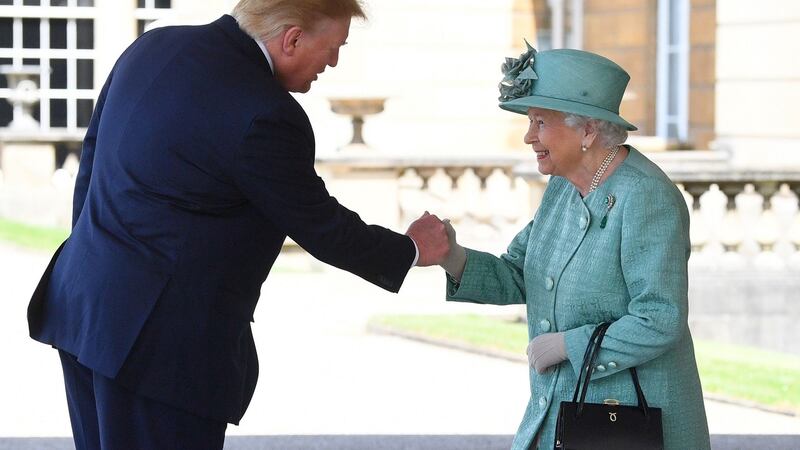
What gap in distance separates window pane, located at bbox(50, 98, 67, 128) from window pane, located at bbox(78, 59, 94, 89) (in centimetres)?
Answer: 37

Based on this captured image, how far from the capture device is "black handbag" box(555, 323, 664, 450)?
3373 mm

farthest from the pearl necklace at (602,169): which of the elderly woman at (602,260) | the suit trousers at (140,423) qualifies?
the suit trousers at (140,423)

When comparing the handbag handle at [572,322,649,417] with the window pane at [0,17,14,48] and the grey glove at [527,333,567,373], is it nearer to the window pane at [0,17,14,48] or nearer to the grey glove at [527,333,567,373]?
Answer: the grey glove at [527,333,567,373]

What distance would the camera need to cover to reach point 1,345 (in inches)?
388

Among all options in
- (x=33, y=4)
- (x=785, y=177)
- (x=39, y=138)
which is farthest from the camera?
(x=33, y=4)

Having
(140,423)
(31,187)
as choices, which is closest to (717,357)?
(140,423)

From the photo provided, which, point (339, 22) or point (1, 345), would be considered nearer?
point (339, 22)

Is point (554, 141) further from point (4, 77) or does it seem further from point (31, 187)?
point (4, 77)

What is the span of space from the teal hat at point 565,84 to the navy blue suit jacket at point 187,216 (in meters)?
0.53

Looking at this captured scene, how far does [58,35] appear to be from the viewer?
21.6 metres

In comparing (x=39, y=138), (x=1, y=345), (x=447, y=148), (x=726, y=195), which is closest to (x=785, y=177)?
(x=726, y=195)

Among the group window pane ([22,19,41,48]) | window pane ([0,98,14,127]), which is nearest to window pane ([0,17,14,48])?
window pane ([22,19,41,48])

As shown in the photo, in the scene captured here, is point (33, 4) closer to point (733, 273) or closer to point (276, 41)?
point (733, 273)

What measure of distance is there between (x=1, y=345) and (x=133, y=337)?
6.76m
